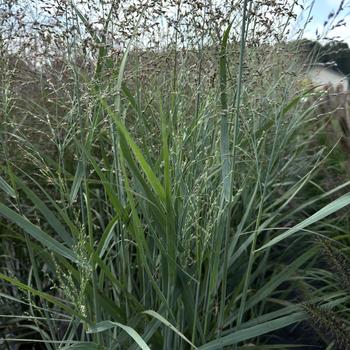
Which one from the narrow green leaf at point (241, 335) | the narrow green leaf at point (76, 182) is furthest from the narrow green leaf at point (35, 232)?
the narrow green leaf at point (241, 335)

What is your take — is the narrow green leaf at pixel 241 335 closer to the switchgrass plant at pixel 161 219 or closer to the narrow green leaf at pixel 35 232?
the switchgrass plant at pixel 161 219

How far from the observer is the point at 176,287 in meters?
1.86

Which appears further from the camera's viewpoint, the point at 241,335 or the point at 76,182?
the point at 76,182

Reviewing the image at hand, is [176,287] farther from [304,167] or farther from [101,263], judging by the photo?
[304,167]

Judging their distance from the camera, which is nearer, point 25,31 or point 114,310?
point 114,310

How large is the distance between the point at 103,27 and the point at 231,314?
3.44 feet

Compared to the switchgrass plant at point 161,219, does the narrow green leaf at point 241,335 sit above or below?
below

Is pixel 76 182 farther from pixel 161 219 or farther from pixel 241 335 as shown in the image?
pixel 241 335

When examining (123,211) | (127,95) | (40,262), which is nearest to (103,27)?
(127,95)

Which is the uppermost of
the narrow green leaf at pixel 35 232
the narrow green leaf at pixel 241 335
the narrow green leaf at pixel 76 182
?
the narrow green leaf at pixel 76 182

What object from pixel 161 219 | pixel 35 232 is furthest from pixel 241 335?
pixel 35 232

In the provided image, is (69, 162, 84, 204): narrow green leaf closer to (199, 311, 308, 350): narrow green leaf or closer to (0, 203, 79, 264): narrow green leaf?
(0, 203, 79, 264): narrow green leaf

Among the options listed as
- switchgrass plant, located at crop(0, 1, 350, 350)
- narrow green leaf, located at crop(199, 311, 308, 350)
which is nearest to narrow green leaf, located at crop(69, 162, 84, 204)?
switchgrass plant, located at crop(0, 1, 350, 350)

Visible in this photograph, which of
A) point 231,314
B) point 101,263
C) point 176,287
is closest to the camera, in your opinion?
point 101,263
